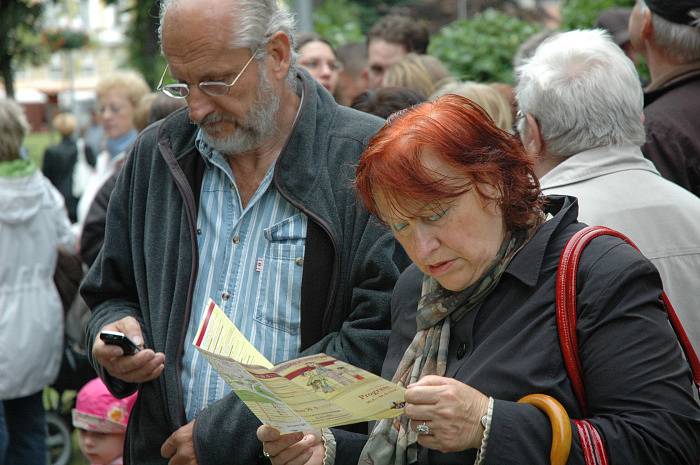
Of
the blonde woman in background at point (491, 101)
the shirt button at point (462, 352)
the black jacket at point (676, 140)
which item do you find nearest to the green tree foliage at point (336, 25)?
the blonde woman in background at point (491, 101)

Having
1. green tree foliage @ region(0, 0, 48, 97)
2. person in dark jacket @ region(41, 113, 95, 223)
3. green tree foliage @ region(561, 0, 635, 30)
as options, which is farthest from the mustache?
green tree foliage @ region(0, 0, 48, 97)

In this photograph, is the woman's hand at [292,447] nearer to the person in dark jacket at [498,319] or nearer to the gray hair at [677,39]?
the person in dark jacket at [498,319]

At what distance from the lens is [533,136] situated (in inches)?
123

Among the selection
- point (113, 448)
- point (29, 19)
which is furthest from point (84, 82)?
point (113, 448)

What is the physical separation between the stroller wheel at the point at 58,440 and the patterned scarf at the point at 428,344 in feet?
15.5

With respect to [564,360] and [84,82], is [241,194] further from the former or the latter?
[84,82]

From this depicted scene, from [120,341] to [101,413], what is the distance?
1.67 metres

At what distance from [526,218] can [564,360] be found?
13.7 inches

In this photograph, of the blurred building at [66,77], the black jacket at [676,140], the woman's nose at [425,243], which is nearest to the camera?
the woman's nose at [425,243]

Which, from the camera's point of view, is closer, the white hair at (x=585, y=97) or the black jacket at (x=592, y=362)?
the black jacket at (x=592, y=362)

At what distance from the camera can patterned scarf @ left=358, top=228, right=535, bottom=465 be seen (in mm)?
2320

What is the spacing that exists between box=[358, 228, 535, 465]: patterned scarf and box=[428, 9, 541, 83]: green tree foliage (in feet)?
18.4

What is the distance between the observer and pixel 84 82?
52125 millimetres

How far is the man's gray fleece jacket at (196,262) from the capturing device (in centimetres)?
286
